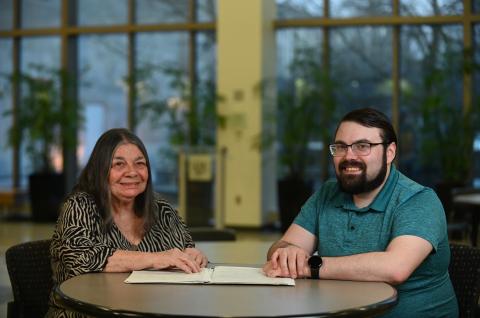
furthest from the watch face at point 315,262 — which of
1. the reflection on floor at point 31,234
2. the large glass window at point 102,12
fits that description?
the large glass window at point 102,12

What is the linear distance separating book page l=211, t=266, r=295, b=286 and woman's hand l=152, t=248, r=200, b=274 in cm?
8

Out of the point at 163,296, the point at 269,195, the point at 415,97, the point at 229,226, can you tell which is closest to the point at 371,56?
the point at 415,97

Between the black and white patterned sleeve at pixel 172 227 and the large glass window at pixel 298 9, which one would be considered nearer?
the black and white patterned sleeve at pixel 172 227

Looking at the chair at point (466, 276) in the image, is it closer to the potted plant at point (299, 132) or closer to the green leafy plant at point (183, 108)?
the potted plant at point (299, 132)

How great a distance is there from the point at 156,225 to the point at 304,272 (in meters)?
0.78

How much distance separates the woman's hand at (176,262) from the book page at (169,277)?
0.02 metres

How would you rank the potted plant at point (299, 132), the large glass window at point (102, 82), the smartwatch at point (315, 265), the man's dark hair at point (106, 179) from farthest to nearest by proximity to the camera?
the large glass window at point (102, 82)
the potted plant at point (299, 132)
the man's dark hair at point (106, 179)
the smartwatch at point (315, 265)

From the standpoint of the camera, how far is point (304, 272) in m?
2.52

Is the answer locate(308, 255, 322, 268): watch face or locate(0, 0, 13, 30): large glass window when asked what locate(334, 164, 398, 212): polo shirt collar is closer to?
locate(308, 255, 322, 268): watch face

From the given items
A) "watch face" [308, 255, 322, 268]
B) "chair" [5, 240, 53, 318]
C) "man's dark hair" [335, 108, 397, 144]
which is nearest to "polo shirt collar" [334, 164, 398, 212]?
"man's dark hair" [335, 108, 397, 144]

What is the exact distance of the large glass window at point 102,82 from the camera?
12039 millimetres

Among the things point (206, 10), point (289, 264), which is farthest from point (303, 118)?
point (289, 264)

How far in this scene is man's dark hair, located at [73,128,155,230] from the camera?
2918mm

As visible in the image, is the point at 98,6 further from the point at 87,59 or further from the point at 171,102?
the point at 171,102
